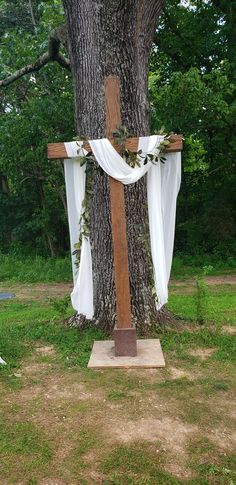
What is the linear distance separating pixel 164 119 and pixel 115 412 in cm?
811

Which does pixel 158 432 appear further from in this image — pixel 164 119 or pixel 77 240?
pixel 164 119

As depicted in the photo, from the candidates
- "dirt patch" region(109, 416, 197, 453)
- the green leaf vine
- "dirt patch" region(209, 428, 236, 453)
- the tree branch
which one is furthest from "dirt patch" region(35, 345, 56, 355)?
the tree branch

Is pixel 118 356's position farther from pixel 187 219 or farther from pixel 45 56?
pixel 187 219

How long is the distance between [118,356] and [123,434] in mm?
1374

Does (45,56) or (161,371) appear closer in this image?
(161,371)

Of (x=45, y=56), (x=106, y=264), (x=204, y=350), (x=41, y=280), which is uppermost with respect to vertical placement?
(x=45, y=56)

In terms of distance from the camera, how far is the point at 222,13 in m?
12.2

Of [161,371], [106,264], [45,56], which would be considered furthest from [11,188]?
[161,371]

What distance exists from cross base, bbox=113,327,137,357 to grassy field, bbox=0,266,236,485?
11.9 inches

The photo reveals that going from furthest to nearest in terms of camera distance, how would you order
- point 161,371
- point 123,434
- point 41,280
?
point 41,280 → point 161,371 → point 123,434

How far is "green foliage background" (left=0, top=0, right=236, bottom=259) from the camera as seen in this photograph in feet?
32.5

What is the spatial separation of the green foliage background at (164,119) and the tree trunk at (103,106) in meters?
3.66

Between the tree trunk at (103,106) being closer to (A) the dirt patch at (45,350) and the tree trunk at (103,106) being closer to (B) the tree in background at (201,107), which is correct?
(A) the dirt patch at (45,350)

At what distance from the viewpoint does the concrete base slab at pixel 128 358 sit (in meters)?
4.41
